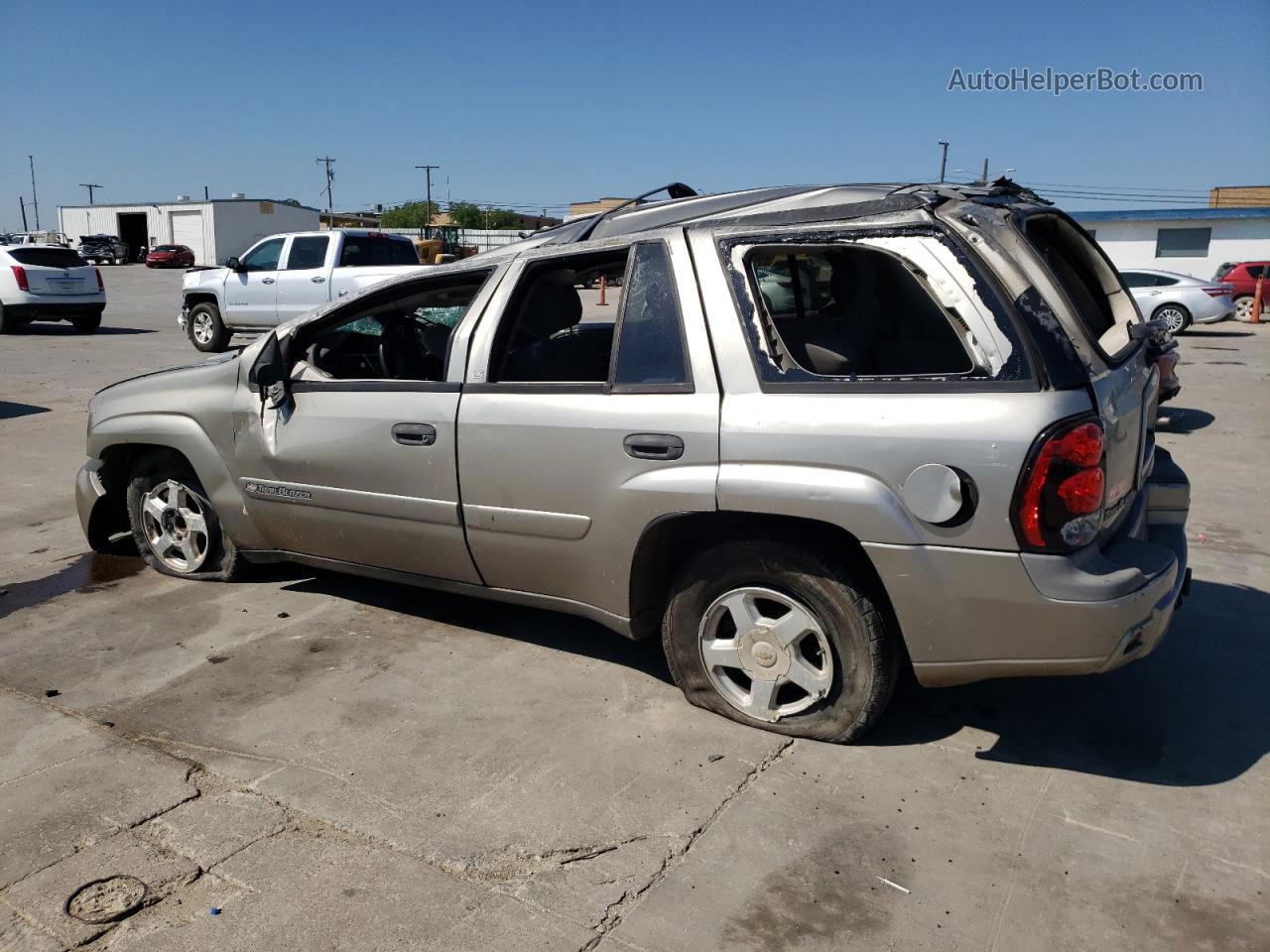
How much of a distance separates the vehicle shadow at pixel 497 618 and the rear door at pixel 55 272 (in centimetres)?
1639

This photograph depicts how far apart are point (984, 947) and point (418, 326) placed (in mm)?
3623

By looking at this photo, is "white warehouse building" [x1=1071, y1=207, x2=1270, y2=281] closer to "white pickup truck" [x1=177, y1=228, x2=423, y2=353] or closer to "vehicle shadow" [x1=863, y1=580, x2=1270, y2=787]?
"white pickup truck" [x1=177, y1=228, x2=423, y2=353]

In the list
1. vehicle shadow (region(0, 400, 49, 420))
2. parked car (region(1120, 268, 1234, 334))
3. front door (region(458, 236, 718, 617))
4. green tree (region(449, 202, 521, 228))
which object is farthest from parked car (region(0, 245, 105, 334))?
green tree (region(449, 202, 521, 228))

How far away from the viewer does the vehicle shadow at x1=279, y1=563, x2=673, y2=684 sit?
449 cm

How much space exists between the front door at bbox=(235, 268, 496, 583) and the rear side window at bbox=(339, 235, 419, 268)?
36.5 ft

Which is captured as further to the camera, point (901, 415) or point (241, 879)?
point (901, 415)

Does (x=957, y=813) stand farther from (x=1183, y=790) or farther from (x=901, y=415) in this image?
(x=901, y=415)

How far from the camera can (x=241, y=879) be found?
289 cm

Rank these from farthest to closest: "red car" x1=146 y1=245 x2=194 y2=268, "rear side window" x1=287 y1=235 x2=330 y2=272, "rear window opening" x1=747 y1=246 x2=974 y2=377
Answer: "red car" x1=146 y1=245 x2=194 y2=268 < "rear side window" x1=287 y1=235 x2=330 y2=272 < "rear window opening" x1=747 y1=246 x2=974 y2=377

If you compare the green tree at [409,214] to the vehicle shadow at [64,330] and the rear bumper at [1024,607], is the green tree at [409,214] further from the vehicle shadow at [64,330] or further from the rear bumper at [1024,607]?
the rear bumper at [1024,607]

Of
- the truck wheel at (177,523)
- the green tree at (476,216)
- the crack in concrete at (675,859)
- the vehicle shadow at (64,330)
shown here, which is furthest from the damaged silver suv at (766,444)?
the green tree at (476,216)

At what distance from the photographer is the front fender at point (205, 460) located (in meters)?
4.92

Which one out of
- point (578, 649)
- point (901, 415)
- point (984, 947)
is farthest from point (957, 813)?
point (578, 649)

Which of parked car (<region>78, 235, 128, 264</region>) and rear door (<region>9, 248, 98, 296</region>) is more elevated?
parked car (<region>78, 235, 128, 264</region>)
